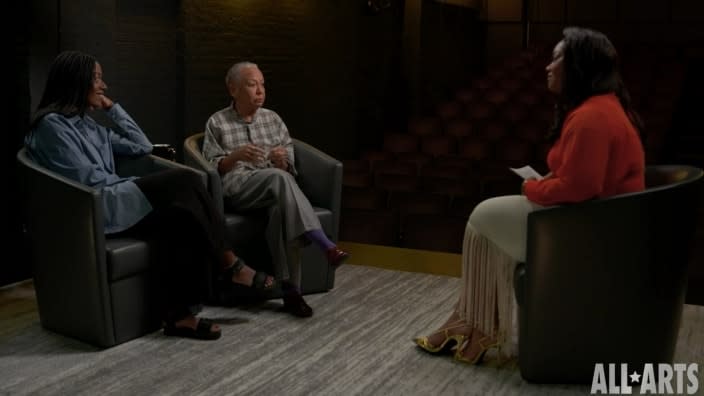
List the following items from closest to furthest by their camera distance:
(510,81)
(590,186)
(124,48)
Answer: (590,186)
(124,48)
(510,81)

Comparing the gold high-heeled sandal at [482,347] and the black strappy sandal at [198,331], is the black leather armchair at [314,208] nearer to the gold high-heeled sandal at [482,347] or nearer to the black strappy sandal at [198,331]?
the black strappy sandal at [198,331]

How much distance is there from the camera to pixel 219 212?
11.8 ft

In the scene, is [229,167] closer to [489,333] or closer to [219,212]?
[219,212]

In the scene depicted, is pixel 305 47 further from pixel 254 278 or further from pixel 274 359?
pixel 274 359

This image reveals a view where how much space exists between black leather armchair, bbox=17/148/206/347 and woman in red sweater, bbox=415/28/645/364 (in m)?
1.19

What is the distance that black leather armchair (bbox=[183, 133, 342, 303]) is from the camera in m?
3.81

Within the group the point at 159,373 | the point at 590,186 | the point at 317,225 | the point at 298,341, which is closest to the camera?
the point at 590,186

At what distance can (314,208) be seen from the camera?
13.5 ft

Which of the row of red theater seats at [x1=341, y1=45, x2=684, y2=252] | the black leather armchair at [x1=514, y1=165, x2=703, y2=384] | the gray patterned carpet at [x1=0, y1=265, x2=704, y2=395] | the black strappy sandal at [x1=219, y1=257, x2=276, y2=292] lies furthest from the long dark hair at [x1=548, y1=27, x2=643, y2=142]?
the row of red theater seats at [x1=341, y1=45, x2=684, y2=252]

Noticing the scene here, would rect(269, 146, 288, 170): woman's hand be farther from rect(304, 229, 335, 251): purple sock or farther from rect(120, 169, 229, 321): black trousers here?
rect(120, 169, 229, 321): black trousers

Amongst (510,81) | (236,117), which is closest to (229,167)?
(236,117)

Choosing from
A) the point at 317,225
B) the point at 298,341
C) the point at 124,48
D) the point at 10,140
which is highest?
the point at 124,48

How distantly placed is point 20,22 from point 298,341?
6.13 feet

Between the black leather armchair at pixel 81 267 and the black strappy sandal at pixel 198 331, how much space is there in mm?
89
